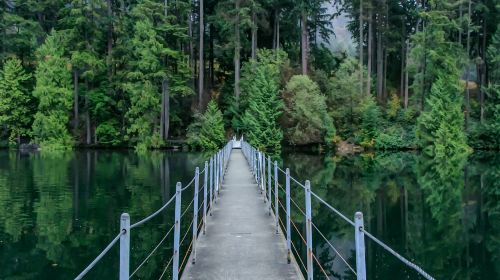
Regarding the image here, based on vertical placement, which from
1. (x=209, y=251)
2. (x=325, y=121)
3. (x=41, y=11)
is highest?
(x=41, y=11)

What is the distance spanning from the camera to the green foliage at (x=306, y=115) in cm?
4212

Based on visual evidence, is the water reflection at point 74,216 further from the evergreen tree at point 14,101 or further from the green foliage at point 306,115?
the evergreen tree at point 14,101

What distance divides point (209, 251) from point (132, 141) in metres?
39.1

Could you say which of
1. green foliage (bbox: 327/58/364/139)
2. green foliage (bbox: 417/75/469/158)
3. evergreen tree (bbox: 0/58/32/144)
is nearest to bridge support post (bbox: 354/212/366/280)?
green foliage (bbox: 417/75/469/158)

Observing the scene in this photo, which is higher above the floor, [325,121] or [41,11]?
[41,11]

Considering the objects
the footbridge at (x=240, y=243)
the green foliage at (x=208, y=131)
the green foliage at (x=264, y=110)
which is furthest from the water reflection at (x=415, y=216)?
the green foliage at (x=208, y=131)

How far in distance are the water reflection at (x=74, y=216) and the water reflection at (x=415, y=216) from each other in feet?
13.4

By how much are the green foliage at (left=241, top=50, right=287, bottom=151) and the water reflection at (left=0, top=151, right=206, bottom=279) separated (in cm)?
1558

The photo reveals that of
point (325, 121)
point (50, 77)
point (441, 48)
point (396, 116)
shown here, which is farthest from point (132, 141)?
point (441, 48)

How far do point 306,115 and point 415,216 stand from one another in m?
26.6

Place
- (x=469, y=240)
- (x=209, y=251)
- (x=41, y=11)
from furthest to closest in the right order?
(x=41, y=11)
(x=469, y=240)
(x=209, y=251)

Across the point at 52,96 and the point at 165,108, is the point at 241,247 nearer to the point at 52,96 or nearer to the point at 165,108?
the point at 165,108

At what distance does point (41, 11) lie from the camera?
167 ft

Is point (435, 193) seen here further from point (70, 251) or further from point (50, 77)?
point (50, 77)
